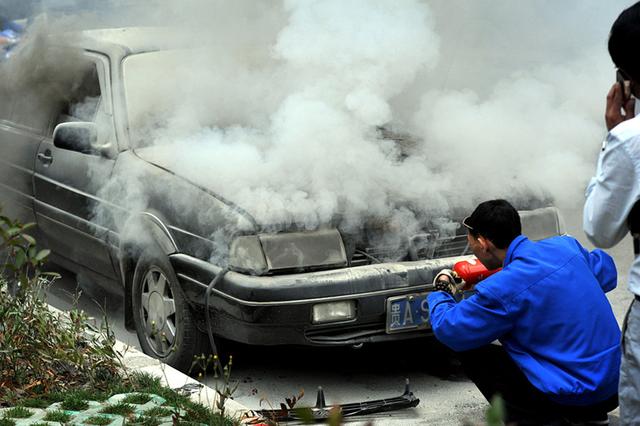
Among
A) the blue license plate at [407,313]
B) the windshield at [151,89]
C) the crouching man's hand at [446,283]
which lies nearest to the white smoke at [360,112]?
the windshield at [151,89]

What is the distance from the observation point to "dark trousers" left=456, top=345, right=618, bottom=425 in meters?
3.67

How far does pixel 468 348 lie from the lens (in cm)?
376

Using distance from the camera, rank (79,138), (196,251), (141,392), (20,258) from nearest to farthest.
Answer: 1. (141,392)
2. (196,251)
3. (20,258)
4. (79,138)

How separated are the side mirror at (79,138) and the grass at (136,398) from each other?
184cm

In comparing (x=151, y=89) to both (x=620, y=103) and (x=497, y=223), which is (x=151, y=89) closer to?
(x=497, y=223)

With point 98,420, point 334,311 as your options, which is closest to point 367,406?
point 334,311

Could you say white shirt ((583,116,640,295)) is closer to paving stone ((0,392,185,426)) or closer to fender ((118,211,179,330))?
paving stone ((0,392,185,426))

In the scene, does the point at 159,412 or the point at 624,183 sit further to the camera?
the point at 159,412

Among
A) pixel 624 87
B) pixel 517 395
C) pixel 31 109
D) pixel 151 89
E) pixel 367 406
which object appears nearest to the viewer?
pixel 624 87

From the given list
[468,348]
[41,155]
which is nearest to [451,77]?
[41,155]

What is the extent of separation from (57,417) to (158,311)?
1.23m

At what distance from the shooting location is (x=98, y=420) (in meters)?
4.04

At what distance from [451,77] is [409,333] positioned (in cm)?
208

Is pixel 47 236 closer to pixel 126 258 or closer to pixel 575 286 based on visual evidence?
pixel 126 258
